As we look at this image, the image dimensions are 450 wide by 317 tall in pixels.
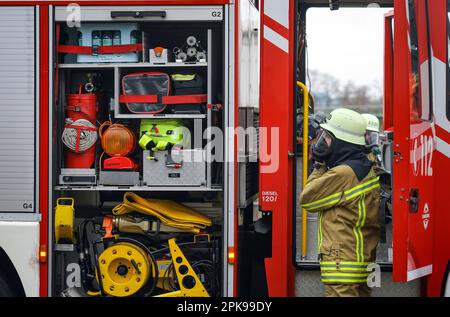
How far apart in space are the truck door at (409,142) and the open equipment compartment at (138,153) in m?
1.15

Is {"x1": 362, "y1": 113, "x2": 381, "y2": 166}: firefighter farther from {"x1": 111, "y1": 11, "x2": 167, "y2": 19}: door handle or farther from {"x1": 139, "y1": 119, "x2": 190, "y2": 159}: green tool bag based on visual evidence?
{"x1": 111, "y1": 11, "x2": 167, "y2": 19}: door handle

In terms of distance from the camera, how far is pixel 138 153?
550cm

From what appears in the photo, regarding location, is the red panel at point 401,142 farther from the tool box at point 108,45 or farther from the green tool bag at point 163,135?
the tool box at point 108,45

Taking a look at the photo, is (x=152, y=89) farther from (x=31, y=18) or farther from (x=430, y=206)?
(x=430, y=206)

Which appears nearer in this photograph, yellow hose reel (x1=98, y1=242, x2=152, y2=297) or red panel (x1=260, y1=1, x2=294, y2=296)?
red panel (x1=260, y1=1, x2=294, y2=296)

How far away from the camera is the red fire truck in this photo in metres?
5.11

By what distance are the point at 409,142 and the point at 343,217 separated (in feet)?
2.35

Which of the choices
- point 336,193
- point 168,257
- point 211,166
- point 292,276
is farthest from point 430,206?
point 168,257

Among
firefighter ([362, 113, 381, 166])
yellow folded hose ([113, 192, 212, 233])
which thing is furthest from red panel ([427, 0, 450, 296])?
yellow folded hose ([113, 192, 212, 233])

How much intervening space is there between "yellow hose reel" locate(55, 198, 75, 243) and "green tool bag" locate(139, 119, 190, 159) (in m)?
0.64

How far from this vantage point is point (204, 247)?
5.42 m

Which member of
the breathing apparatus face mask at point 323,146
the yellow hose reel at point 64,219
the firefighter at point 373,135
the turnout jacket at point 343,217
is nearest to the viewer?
the turnout jacket at point 343,217

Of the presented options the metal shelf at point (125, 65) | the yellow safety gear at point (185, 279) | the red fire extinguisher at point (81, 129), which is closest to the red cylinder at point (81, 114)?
the red fire extinguisher at point (81, 129)

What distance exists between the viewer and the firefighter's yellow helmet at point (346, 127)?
5.18 metres
